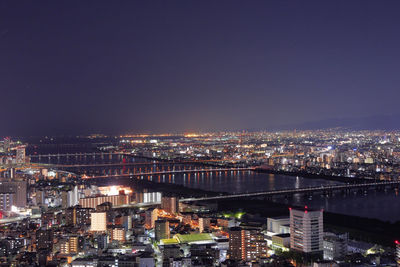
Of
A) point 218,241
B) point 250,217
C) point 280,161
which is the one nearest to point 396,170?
point 280,161

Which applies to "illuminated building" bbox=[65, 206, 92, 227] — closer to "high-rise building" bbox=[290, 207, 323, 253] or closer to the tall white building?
the tall white building

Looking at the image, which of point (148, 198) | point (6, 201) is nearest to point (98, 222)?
point (148, 198)

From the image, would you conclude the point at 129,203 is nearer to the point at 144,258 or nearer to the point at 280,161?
the point at 144,258

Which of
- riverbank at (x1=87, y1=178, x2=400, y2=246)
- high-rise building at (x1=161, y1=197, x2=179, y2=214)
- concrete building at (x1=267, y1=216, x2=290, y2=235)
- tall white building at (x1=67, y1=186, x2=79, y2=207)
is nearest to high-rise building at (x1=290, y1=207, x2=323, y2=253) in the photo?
concrete building at (x1=267, y1=216, x2=290, y2=235)

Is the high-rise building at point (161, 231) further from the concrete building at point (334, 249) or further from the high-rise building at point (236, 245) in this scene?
the concrete building at point (334, 249)

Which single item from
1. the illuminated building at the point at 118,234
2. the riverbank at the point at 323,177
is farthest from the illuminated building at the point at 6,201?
the riverbank at the point at 323,177

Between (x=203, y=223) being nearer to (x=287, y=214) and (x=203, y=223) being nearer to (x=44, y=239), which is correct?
(x=287, y=214)
